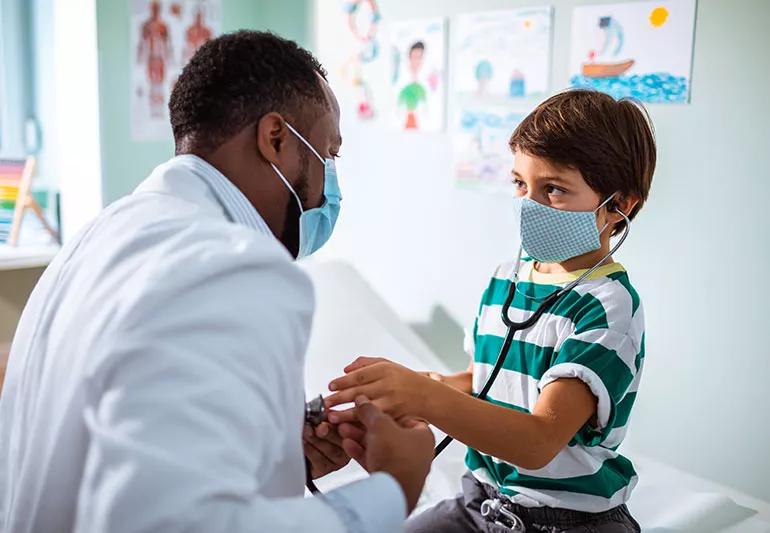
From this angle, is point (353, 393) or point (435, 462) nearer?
point (353, 393)

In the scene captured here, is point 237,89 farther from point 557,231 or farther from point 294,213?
point 557,231

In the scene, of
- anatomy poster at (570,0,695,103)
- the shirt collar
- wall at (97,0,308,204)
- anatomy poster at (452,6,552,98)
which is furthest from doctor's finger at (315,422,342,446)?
wall at (97,0,308,204)

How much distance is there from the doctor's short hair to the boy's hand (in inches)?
14.2

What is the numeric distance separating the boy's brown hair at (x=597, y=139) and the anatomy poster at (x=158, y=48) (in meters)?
2.20

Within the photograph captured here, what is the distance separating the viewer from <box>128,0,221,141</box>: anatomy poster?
3197 mm

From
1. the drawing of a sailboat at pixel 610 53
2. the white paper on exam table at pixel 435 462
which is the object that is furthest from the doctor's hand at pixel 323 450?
the drawing of a sailboat at pixel 610 53

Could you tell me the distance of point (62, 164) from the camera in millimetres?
3291

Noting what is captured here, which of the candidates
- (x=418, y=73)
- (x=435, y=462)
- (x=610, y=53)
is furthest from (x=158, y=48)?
(x=435, y=462)

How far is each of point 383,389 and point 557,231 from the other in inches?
16.9

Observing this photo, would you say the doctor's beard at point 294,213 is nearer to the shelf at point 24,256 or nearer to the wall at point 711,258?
the wall at point 711,258

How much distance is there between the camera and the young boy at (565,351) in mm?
1271

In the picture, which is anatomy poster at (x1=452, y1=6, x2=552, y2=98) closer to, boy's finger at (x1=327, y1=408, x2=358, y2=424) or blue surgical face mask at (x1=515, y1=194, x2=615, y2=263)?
blue surgical face mask at (x1=515, y1=194, x2=615, y2=263)

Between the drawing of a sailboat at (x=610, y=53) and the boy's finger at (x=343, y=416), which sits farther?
the drawing of a sailboat at (x=610, y=53)

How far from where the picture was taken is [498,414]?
49.7 inches
